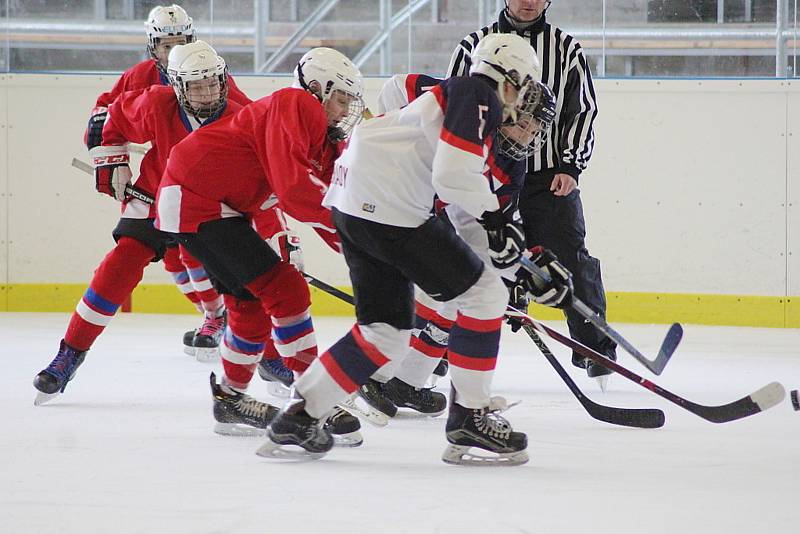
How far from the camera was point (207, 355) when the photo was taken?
4.03m

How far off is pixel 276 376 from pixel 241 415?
2.13ft

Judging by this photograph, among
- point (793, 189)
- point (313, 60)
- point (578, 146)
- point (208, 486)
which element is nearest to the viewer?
point (208, 486)

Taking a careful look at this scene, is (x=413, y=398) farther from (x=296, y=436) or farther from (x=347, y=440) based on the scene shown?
(x=296, y=436)

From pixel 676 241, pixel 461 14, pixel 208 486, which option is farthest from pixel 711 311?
pixel 208 486

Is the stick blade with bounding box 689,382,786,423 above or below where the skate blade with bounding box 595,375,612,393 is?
above

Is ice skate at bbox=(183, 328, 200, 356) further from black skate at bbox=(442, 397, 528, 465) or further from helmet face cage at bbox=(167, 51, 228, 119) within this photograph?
black skate at bbox=(442, 397, 528, 465)

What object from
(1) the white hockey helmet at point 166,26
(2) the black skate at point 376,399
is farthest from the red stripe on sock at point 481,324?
(1) the white hockey helmet at point 166,26

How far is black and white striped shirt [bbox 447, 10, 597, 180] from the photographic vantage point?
3.40m

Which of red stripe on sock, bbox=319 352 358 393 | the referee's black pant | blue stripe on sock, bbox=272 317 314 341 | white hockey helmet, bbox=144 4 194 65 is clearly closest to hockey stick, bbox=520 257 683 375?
the referee's black pant

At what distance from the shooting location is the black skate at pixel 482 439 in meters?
2.34

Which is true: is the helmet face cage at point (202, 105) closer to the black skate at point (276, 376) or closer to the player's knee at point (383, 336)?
the black skate at point (276, 376)

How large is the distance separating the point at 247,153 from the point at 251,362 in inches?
19.2

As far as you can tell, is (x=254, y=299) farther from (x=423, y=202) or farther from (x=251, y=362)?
(x=423, y=202)

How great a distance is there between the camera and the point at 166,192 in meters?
2.66
